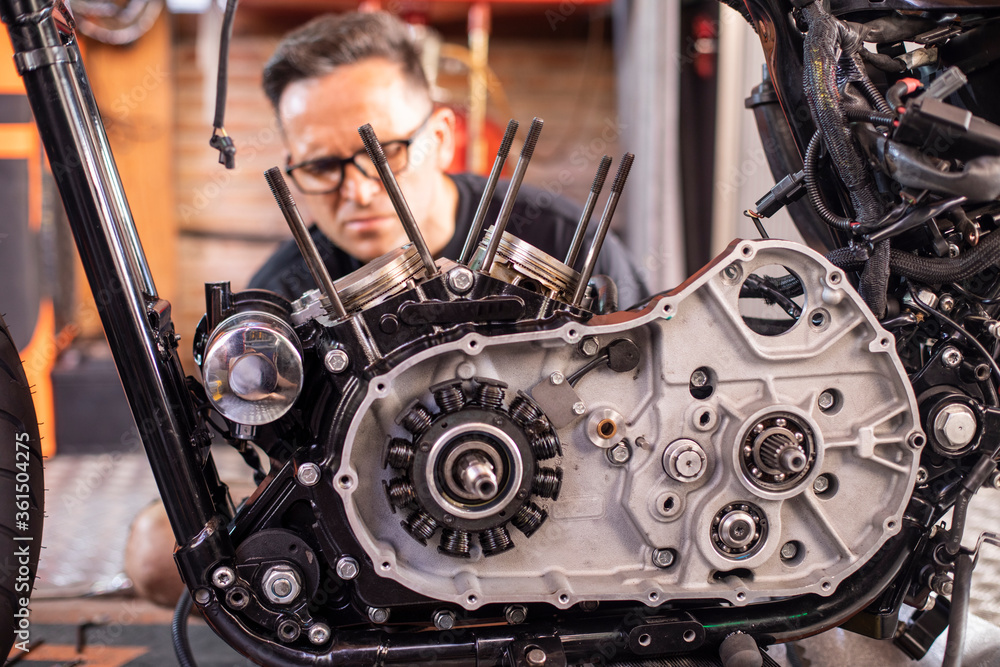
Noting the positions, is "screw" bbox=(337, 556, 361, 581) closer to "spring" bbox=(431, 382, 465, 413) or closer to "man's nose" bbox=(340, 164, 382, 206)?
"spring" bbox=(431, 382, 465, 413)

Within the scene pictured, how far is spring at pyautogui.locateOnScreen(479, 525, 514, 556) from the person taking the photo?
1.11 meters

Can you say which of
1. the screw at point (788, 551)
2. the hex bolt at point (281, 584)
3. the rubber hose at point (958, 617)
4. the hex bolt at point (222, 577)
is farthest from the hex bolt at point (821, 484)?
the hex bolt at point (222, 577)

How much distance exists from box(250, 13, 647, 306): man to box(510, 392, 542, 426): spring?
1.28 m

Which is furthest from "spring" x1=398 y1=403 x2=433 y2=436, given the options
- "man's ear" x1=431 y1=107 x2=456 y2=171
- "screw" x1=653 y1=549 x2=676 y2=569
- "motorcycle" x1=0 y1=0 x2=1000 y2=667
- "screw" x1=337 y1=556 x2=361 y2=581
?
"man's ear" x1=431 y1=107 x2=456 y2=171

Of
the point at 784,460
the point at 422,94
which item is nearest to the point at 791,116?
the point at 784,460

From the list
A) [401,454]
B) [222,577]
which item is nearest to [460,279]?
[401,454]

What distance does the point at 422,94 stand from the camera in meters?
2.43

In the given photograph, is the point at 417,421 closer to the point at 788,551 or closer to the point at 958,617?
the point at 788,551

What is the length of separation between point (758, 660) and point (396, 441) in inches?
27.8

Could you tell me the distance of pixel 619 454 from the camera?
3.77 feet

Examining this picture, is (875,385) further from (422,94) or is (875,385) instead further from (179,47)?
(179,47)

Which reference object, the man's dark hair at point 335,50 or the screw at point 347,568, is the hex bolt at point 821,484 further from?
the man's dark hair at point 335,50

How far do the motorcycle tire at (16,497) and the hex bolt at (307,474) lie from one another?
0.52 m

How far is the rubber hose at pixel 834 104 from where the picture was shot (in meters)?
1.14
